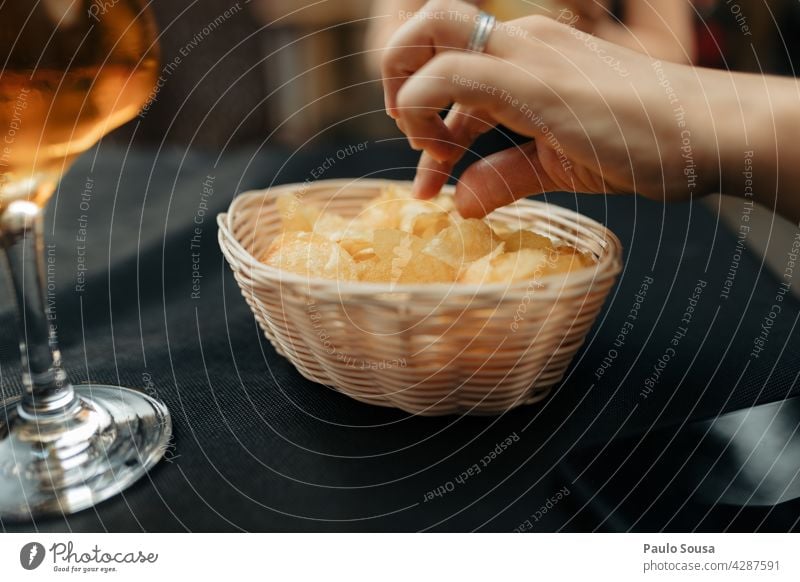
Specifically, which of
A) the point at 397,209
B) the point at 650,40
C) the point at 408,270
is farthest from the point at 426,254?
the point at 650,40

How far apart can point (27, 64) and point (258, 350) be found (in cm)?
25

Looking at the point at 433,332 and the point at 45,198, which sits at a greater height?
the point at 45,198

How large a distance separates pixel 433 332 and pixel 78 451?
0.21 meters

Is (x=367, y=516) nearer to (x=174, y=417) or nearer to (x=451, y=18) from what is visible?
(x=174, y=417)

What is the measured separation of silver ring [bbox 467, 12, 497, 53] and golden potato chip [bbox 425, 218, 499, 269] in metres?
0.11

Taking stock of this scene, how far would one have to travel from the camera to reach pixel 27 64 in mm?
340

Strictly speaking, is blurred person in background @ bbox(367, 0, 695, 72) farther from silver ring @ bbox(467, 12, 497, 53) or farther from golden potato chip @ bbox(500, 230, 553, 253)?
golden potato chip @ bbox(500, 230, 553, 253)

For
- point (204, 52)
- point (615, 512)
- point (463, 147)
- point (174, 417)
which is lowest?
point (615, 512)

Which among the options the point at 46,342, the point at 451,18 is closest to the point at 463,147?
the point at 451,18

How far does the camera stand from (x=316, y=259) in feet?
1.47

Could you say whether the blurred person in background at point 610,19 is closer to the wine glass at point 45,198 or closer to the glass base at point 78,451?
the wine glass at point 45,198

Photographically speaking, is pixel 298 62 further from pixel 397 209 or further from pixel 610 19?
pixel 610 19

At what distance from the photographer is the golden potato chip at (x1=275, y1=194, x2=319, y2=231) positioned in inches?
21.7
